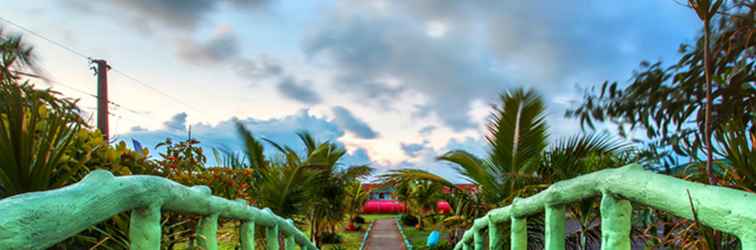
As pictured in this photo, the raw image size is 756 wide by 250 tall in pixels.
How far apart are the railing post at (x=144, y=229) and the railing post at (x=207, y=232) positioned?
1.31 feet

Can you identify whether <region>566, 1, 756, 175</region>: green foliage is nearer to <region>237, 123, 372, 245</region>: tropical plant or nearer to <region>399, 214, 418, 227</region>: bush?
<region>237, 123, 372, 245</region>: tropical plant

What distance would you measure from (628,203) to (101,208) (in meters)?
1.30

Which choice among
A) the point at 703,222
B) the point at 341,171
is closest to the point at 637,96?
the point at 341,171

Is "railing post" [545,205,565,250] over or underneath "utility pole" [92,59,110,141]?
underneath

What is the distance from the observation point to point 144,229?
3.99 ft

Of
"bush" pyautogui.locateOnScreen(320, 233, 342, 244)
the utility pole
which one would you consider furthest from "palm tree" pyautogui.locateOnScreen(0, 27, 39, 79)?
"bush" pyautogui.locateOnScreen(320, 233, 342, 244)

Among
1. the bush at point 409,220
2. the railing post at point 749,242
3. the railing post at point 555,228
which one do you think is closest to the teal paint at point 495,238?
the railing post at point 555,228

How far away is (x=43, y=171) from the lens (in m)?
1.65

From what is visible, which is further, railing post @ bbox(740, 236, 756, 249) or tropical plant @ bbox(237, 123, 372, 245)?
tropical plant @ bbox(237, 123, 372, 245)

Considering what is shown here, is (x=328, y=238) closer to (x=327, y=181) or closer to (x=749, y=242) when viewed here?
(x=327, y=181)

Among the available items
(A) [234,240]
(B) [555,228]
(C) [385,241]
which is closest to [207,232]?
(B) [555,228]

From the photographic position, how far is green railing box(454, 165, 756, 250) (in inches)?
37.5

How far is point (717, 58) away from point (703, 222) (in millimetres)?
6772

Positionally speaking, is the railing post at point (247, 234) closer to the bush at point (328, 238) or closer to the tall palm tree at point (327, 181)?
the tall palm tree at point (327, 181)
